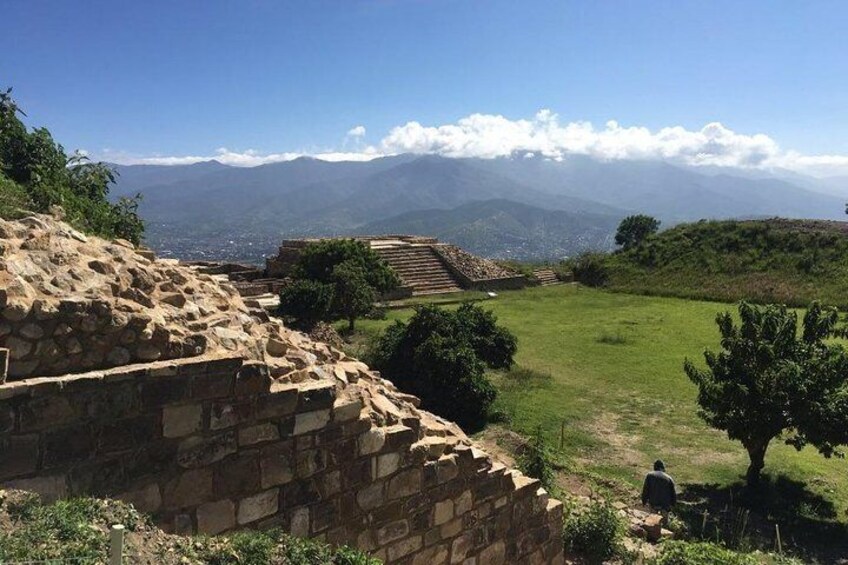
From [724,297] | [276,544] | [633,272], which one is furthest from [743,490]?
[633,272]

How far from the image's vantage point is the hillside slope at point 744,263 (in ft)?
117

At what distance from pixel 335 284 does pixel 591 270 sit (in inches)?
1043

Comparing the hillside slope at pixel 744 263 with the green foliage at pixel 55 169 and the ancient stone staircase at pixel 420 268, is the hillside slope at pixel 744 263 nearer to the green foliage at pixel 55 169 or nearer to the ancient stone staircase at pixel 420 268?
Result: the ancient stone staircase at pixel 420 268

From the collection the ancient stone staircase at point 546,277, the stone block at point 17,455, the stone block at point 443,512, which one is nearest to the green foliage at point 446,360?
the stone block at point 443,512

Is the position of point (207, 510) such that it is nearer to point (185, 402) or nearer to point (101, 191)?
point (185, 402)

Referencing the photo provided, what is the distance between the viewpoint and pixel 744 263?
4091cm

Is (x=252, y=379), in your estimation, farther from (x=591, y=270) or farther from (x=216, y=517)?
(x=591, y=270)

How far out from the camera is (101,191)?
1490 cm

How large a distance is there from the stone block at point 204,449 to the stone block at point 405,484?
1713 mm

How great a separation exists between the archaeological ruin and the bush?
39.2 meters

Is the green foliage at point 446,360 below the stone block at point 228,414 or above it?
below

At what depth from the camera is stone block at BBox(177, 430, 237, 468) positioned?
16.3 ft

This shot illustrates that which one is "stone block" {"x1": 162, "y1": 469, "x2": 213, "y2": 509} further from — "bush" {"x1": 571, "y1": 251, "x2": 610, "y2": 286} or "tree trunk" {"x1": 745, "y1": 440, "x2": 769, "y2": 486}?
"bush" {"x1": 571, "y1": 251, "x2": 610, "y2": 286}

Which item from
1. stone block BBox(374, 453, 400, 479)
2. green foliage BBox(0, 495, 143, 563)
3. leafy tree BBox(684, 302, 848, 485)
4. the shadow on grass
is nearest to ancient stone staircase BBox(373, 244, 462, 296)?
leafy tree BBox(684, 302, 848, 485)
